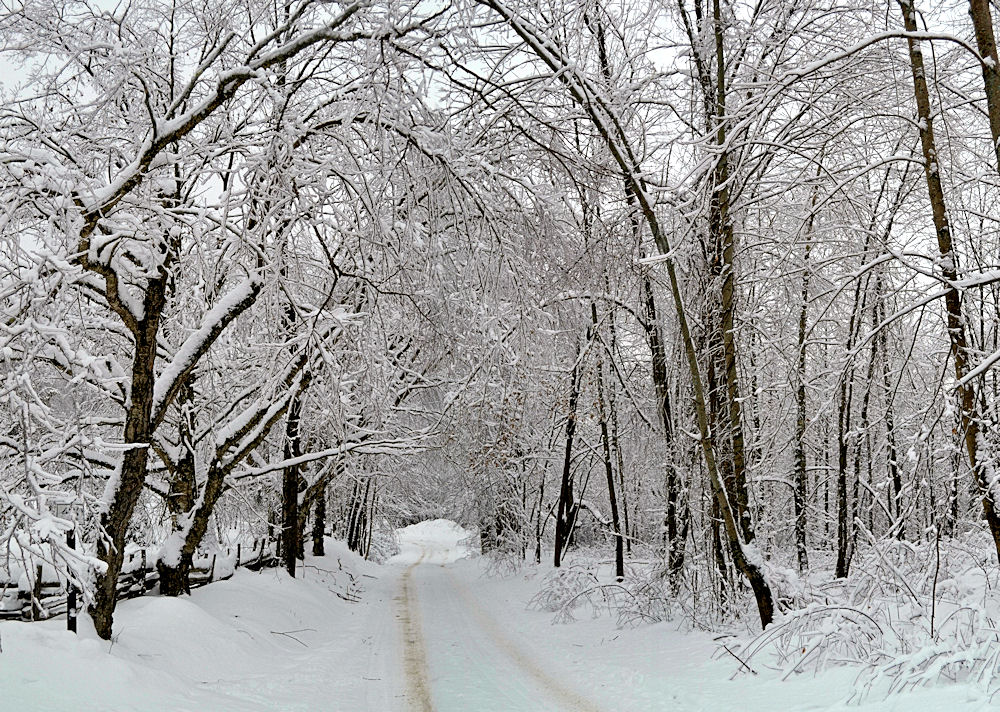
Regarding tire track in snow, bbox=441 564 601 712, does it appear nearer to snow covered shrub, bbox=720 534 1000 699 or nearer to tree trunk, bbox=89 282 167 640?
snow covered shrub, bbox=720 534 1000 699

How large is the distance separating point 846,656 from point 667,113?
7.24 meters

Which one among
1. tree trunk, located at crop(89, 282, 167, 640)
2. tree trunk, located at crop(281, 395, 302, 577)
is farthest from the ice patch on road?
tree trunk, located at crop(89, 282, 167, 640)

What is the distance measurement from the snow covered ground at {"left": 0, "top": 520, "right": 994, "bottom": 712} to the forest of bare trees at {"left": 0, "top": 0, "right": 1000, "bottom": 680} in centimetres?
99

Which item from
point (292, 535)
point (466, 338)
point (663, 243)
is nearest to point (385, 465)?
point (292, 535)

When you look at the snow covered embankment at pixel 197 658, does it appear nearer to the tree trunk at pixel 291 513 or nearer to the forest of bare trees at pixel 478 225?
the forest of bare trees at pixel 478 225

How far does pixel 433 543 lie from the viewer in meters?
66.1

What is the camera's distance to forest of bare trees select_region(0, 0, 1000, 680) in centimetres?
593

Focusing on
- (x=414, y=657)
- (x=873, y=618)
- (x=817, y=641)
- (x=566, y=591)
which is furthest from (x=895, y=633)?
(x=566, y=591)

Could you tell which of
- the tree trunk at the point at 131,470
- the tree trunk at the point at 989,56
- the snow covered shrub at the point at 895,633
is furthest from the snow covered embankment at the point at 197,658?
the tree trunk at the point at 989,56

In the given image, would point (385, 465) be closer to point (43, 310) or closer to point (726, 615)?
point (726, 615)

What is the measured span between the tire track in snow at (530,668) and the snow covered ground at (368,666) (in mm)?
35

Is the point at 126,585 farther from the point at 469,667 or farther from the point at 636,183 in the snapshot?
the point at 636,183

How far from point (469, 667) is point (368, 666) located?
143 cm

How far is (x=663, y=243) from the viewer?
8.69 metres
